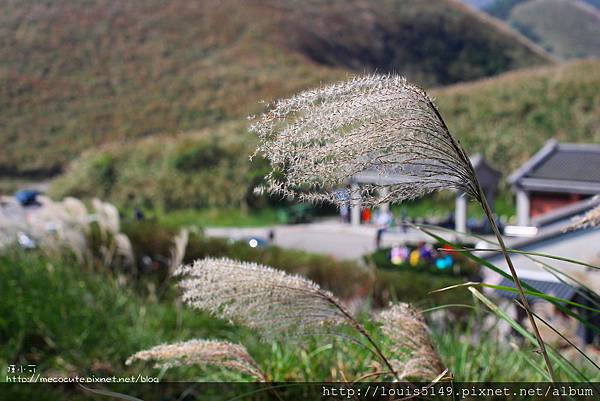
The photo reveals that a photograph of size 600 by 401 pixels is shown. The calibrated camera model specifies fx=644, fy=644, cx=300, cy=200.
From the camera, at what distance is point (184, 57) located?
148 ft

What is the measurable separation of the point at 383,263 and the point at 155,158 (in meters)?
17.8

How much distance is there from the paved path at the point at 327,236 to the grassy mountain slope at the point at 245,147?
2.56m

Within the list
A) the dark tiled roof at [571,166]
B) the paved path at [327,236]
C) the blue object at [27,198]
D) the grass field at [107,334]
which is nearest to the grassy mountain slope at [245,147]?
the blue object at [27,198]

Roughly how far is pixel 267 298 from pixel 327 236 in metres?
18.4

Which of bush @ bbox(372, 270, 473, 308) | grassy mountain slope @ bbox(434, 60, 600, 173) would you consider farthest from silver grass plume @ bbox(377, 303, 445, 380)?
grassy mountain slope @ bbox(434, 60, 600, 173)

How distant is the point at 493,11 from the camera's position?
390 feet

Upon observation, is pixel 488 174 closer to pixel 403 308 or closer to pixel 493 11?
pixel 403 308

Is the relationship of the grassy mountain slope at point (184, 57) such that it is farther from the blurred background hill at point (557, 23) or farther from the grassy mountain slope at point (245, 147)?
the blurred background hill at point (557, 23)

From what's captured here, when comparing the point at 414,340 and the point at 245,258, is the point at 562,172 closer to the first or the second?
the point at 245,258

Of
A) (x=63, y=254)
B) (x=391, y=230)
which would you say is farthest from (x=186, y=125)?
(x=63, y=254)

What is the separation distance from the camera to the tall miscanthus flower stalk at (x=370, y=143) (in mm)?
1328

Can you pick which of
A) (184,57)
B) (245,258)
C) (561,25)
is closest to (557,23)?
(561,25)

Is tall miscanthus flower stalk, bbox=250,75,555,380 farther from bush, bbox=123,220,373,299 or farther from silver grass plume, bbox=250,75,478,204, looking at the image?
bush, bbox=123,220,373,299

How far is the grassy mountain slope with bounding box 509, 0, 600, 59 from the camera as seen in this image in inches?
3774
